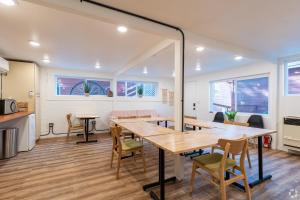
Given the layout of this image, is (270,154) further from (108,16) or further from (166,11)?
(108,16)

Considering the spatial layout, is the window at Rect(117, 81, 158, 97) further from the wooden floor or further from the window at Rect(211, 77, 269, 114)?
the wooden floor

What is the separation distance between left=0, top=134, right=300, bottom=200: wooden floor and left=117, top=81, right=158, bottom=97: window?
338 centimetres

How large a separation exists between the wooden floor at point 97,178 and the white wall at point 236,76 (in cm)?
104

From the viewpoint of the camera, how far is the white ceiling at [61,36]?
206cm

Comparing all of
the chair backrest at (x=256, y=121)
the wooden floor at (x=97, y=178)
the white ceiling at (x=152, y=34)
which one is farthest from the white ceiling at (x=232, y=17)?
the wooden floor at (x=97, y=178)

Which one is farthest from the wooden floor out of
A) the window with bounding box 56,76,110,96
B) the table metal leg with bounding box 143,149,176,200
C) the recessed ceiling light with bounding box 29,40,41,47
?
the window with bounding box 56,76,110,96

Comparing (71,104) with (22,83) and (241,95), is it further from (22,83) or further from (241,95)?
(241,95)

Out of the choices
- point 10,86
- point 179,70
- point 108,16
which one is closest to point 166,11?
point 108,16

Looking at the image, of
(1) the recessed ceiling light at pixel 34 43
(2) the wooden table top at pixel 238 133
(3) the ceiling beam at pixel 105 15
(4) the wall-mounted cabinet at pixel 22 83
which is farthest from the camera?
(4) the wall-mounted cabinet at pixel 22 83

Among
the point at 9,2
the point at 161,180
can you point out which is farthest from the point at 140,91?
the point at 9,2

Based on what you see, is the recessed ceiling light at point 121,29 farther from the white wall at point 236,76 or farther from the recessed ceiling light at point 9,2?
the white wall at point 236,76

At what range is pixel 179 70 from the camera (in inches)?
98.0

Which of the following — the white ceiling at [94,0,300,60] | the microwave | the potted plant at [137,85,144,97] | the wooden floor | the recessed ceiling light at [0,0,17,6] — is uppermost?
the white ceiling at [94,0,300,60]

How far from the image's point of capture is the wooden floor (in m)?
2.12
